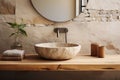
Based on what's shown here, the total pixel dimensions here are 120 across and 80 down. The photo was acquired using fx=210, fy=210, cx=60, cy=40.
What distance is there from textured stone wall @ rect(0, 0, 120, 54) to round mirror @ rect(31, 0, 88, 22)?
0.04 metres

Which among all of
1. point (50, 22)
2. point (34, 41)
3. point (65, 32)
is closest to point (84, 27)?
point (65, 32)

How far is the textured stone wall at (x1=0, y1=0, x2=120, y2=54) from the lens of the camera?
79.4 inches

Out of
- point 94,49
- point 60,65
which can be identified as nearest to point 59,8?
point 94,49

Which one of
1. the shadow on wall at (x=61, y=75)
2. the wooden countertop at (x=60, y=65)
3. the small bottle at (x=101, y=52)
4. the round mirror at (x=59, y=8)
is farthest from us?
the shadow on wall at (x=61, y=75)

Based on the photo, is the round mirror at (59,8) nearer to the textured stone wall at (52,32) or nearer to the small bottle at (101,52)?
the textured stone wall at (52,32)

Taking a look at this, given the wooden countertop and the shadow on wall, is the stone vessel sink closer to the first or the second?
the wooden countertop

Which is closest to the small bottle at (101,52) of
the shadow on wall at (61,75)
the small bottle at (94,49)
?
the small bottle at (94,49)

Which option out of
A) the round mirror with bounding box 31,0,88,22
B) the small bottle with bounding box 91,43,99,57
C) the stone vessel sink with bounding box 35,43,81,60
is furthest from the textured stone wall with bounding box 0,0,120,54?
the stone vessel sink with bounding box 35,43,81,60

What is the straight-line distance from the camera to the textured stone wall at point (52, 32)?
2018mm

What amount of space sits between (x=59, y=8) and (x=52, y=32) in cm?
24

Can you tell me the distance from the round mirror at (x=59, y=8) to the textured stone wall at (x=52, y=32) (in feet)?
0.15

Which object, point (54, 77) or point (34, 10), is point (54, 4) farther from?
point (54, 77)

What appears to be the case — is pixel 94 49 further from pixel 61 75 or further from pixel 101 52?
pixel 61 75

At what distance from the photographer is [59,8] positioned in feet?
6.66
